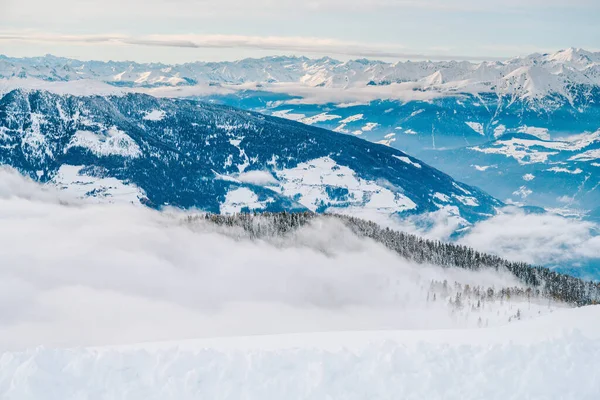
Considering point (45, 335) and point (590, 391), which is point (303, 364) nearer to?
point (590, 391)

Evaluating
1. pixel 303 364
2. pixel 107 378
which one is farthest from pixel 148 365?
pixel 303 364

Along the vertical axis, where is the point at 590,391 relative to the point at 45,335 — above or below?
above

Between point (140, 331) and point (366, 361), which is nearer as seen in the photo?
point (366, 361)

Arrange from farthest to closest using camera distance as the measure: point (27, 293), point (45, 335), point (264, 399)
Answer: point (27, 293), point (45, 335), point (264, 399)

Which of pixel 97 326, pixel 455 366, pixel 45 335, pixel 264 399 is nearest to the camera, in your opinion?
pixel 264 399

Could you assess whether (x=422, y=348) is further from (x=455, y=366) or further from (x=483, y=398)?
(x=483, y=398)

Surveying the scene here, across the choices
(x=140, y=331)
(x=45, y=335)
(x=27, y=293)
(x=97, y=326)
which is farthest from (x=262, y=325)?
(x=27, y=293)
